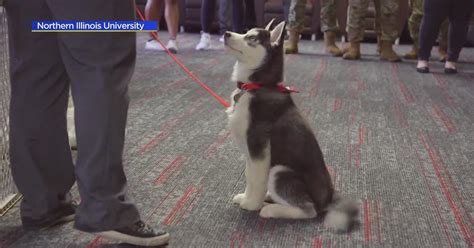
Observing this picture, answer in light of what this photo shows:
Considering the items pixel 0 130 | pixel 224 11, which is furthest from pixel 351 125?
pixel 224 11

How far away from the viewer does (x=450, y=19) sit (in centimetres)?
377

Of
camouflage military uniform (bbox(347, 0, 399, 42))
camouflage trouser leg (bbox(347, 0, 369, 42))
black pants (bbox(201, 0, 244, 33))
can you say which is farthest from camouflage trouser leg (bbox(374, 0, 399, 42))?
black pants (bbox(201, 0, 244, 33))

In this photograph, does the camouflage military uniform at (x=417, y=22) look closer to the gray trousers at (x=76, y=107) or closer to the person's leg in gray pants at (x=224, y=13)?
the person's leg in gray pants at (x=224, y=13)

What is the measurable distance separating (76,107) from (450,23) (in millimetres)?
3324

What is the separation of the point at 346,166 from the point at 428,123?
→ 32.7 inches

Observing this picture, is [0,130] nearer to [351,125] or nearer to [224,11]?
[351,125]

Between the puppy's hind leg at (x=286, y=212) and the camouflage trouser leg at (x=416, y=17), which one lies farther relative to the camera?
the camouflage trouser leg at (x=416, y=17)

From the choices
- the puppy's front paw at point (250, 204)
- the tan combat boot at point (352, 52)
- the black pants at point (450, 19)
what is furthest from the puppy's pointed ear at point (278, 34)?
the tan combat boot at point (352, 52)

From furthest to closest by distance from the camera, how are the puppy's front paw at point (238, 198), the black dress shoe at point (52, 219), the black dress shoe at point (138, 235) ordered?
the puppy's front paw at point (238, 198)
the black dress shoe at point (52, 219)
the black dress shoe at point (138, 235)

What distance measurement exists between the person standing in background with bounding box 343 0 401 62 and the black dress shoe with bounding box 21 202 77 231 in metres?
3.23

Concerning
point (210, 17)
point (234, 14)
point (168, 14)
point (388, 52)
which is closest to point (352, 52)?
point (388, 52)

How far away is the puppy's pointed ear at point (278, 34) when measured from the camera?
4.84 ft

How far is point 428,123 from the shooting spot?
2578 mm

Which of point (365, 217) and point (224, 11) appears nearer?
point (365, 217)
